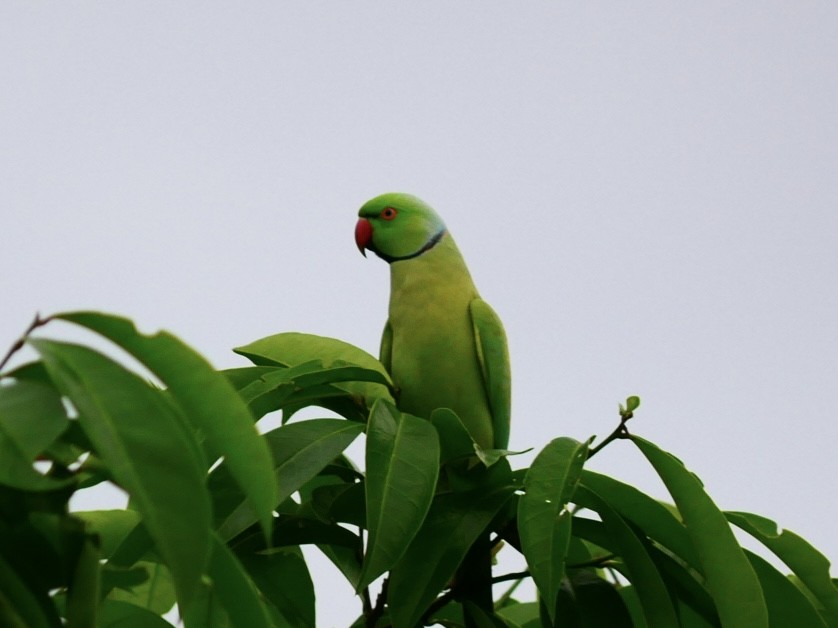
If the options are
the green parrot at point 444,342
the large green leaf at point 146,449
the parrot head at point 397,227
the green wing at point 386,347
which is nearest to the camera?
the large green leaf at point 146,449

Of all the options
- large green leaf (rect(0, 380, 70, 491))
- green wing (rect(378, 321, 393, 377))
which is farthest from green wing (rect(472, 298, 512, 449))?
large green leaf (rect(0, 380, 70, 491))

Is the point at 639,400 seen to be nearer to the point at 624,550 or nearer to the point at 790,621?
the point at 624,550

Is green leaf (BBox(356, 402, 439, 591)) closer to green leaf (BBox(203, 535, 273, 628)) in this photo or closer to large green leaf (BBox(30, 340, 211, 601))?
green leaf (BBox(203, 535, 273, 628))

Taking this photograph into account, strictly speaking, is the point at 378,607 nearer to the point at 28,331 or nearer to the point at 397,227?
the point at 28,331

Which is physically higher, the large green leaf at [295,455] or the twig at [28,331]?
the twig at [28,331]

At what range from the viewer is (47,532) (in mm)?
719

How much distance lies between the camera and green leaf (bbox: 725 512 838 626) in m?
1.13

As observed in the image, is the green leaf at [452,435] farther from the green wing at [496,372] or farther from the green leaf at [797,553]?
the green wing at [496,372]

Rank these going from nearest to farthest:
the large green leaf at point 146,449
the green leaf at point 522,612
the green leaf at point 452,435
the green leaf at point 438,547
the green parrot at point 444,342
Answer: the large green leaf at point 146,449, the green leaf at point 438,547, the green leaf at point 452,435, the green leaf at point 522,612, the green parrot at point 444,342

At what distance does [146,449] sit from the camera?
578 millimetres

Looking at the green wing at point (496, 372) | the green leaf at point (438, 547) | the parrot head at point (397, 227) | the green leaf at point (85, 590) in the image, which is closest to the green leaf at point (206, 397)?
the green leaf at point (85, 590)

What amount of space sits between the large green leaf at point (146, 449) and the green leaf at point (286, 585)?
22.7 inches

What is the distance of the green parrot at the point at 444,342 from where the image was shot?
1652 mm

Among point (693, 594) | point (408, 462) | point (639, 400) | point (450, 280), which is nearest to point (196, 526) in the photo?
point (408, 462)
